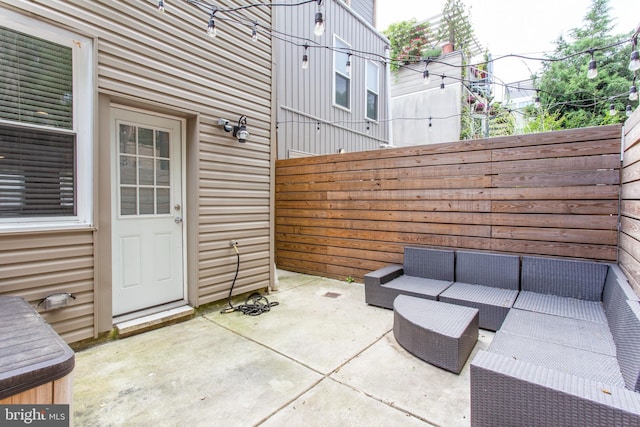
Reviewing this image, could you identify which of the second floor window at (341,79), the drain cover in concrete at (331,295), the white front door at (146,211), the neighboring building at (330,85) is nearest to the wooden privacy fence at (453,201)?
the drain cover in concrete at (331,295)

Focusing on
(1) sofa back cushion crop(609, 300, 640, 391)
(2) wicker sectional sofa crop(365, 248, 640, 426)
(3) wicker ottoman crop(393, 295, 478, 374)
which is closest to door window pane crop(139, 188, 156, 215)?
(2) wicker sectional sofa crop(365, 248, 640, 426)

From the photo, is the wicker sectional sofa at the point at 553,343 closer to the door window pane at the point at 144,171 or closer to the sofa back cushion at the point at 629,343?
the sofa back cushion at the point at 629,343

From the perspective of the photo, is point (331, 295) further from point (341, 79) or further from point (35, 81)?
point (341, 79)

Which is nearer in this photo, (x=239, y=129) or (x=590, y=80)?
(x=239, y=129)

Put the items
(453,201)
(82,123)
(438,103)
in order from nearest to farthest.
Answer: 1. (82,123)
2. (453,201)
3. (438,103)

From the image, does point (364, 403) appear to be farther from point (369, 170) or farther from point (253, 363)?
point (369, 170)

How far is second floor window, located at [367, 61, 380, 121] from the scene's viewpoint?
8.36 metres

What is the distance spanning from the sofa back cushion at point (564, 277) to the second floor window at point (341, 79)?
18.2 feet

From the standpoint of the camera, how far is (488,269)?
3354 mm

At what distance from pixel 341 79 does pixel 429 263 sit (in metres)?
5.40

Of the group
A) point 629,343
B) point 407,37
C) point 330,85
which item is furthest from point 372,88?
point 629,343

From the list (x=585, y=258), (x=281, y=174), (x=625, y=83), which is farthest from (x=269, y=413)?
(x=625, y=83)

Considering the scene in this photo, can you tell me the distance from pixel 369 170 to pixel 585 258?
8.49 feet
